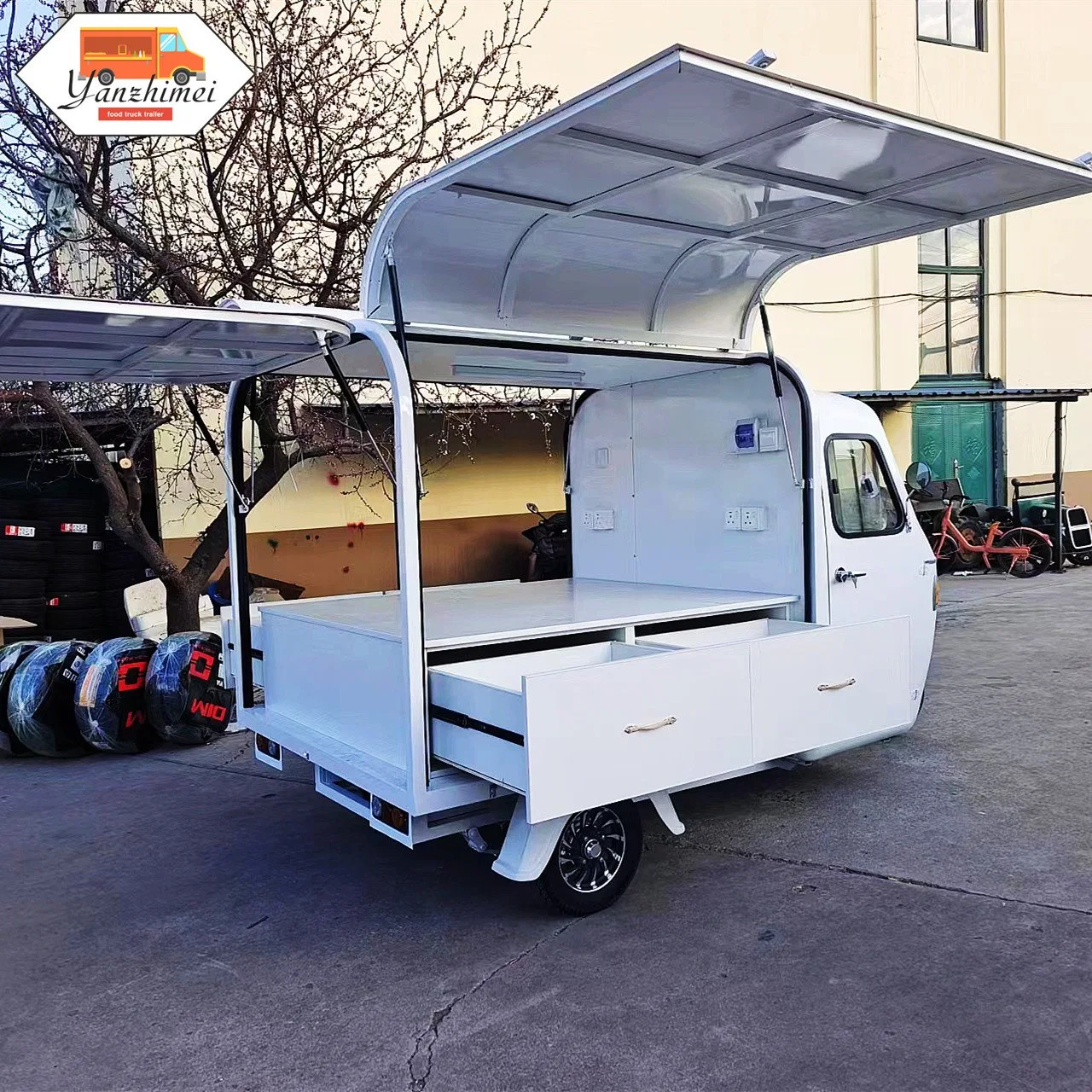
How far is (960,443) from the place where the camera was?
17281 mm

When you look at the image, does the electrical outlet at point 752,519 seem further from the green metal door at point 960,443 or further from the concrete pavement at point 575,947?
the green metal door at point 960,443

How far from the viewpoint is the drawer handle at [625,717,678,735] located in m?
3.62

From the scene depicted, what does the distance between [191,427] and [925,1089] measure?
25.6 feet

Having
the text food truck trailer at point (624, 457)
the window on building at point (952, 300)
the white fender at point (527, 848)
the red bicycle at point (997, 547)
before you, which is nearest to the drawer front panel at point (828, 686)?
the text food truck trailer at point (624, 457)

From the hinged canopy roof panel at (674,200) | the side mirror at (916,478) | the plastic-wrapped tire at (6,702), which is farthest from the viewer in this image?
the side mirror at (916,478)

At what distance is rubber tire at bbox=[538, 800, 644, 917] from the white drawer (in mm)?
324

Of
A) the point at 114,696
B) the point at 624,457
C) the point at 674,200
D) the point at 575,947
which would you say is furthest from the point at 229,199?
the point at 575,947

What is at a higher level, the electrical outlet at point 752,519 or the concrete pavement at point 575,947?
the electrical outlet at point 752,519

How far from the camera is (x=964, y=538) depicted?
582 inches

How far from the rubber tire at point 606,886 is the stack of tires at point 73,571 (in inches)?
284

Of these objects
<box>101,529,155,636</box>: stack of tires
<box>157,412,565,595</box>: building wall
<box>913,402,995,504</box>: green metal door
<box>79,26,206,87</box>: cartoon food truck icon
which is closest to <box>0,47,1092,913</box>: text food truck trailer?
<box>79,26,206,87</box>: cartoon food truck icon

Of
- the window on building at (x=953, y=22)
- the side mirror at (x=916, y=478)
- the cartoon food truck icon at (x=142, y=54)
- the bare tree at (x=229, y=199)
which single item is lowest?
the side mirror at (x=916, y=478)

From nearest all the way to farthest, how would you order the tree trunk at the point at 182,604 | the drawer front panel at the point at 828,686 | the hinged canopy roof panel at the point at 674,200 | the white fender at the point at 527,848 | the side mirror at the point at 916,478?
the hinged canopy roof panel at the point at 674,200 < the white fender at the point at 527,848 < the drawer front panel at the point at 828,686 < the tree trunk at the point at 182,604 < the side mirror at the point at 916,478

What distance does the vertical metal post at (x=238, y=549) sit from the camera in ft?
16.7
